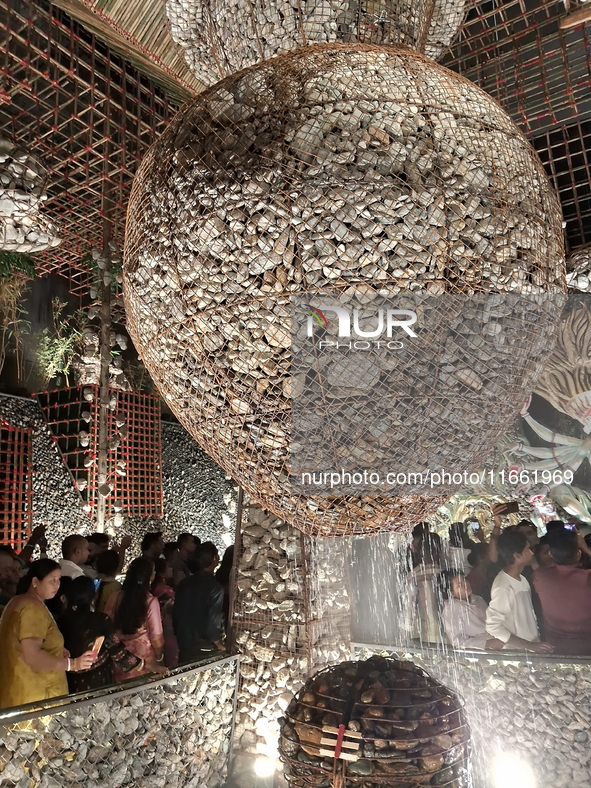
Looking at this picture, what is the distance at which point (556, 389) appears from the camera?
49.3 inches

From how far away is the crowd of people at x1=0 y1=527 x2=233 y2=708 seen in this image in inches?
43.8

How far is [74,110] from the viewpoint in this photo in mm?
1130

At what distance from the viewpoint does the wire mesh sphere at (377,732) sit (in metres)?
0.72

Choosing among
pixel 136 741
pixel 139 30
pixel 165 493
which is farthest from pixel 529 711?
pixel 165 493

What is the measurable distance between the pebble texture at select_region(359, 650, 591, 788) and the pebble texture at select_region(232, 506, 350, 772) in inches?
10.2

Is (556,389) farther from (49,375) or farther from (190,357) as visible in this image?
(49,375)

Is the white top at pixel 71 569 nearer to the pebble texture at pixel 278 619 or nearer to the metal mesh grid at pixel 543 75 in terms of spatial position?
the pebble texture at pixel 278 619

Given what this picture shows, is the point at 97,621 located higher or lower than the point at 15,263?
lower

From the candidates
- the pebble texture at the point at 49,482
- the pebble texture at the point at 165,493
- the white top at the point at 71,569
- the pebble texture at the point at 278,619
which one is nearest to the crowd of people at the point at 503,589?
the pebble texture at the point at 278,619

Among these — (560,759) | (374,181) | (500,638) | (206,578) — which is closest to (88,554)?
(206,578)

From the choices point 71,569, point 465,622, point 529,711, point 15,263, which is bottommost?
point 529,711

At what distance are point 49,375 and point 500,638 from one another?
7.77 feet

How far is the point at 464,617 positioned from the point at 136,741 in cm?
74

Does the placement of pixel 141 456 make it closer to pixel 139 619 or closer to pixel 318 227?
pixel 139 619
